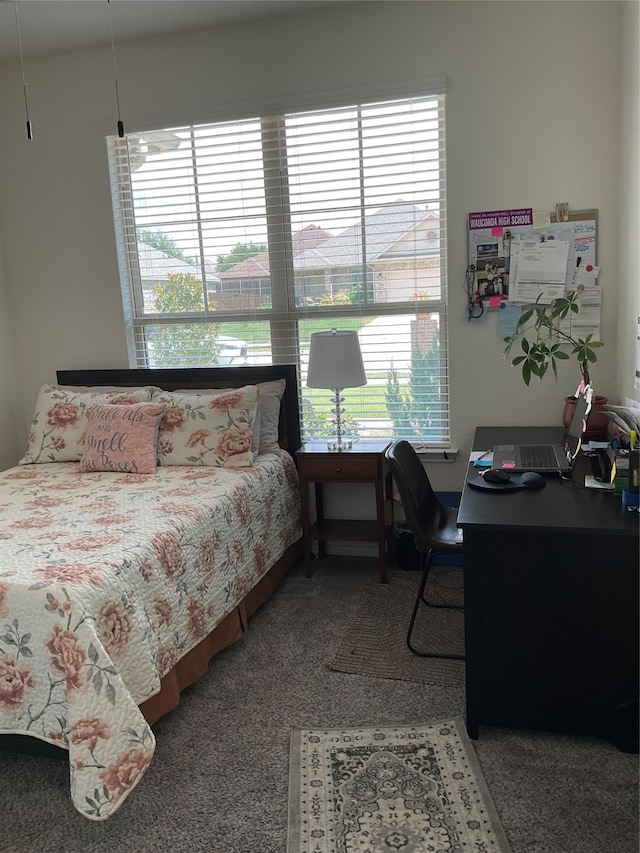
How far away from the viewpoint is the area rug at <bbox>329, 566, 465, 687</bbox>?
2.51 m

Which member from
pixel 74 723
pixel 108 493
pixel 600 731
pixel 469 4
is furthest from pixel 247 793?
pixel 469 4

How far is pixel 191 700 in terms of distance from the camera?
7.90 ft

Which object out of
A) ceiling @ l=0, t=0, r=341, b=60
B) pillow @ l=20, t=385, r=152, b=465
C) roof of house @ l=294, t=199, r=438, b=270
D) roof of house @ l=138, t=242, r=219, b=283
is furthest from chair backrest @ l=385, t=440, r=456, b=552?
ceiling @ l=0, t=0, r=341, b=60

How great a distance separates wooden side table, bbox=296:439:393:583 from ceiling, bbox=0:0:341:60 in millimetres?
2094

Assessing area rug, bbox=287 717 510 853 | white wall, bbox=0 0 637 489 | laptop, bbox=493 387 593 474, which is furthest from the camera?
white wall, bbox=0 0 637 489

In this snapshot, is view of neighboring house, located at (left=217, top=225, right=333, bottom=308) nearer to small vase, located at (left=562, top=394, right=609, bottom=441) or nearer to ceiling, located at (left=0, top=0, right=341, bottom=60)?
ceiling, located at (left=0, top=0, right=341, bottom=60)

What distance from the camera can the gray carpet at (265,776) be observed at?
5.77 ft

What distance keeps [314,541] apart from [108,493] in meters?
1.25

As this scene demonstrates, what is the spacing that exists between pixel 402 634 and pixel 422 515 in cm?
52

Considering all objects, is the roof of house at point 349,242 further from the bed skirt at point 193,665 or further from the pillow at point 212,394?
the bed skirt at point 193,665

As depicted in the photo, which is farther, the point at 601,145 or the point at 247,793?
the point at 601,145

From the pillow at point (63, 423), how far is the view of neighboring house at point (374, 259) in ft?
3.06

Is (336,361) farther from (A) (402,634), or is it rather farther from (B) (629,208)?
(B) (629,208)

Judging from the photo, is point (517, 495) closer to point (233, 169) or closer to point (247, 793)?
point (247, 793)
